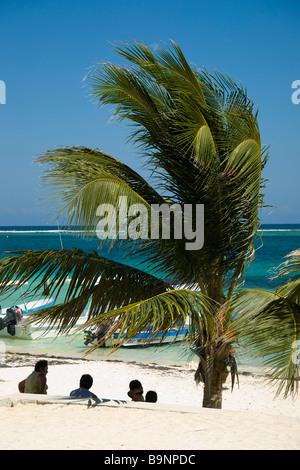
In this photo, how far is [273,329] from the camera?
4906 millimetres

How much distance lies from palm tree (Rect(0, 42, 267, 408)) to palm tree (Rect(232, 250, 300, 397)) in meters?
0.35

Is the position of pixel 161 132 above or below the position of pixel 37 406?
above

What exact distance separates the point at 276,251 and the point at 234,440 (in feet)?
220

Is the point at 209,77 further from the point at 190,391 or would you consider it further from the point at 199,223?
the point at 190,391

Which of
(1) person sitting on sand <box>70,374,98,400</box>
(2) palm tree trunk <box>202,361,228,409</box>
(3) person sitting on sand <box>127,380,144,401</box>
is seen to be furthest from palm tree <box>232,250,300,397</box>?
(1) person sitting on sand <box>70,374,98,400</box>

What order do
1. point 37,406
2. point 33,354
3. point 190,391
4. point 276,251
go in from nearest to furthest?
Result: point 37,406 < point 190,391 < point 33,354 < point 276,251

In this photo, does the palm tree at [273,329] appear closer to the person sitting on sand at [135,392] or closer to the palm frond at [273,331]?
the palm frond at [273,331]

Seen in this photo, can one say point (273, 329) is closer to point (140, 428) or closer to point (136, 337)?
point (136, 337)

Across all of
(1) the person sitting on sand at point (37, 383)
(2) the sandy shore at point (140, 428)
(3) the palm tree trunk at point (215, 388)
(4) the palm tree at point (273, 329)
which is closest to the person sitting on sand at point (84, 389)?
(1) the person sitting on sand at point (37, 383)

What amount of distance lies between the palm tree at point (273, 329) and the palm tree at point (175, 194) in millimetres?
347

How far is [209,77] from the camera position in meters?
6.64

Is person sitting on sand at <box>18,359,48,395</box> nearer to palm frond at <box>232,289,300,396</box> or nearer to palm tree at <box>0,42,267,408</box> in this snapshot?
palm tree at <box>0,42,267,408</box>
